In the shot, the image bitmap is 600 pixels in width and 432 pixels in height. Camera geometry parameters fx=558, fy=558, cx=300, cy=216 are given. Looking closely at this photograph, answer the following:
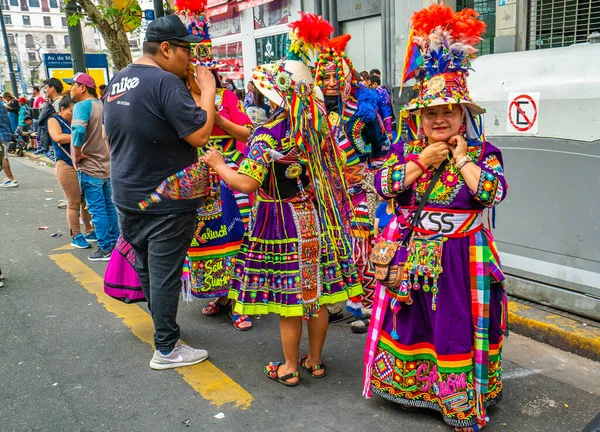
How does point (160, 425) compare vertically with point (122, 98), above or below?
below

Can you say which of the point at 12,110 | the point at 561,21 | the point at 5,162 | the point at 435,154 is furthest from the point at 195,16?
the point at 12,110

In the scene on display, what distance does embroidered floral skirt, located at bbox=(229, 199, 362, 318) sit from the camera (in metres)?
3.16

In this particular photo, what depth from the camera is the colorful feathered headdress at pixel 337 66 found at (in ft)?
13.6

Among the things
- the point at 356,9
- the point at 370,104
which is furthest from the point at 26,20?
the point at 370,104

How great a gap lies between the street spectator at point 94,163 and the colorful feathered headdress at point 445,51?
4.43m

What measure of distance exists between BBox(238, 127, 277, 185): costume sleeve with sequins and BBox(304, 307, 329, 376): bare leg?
903mm

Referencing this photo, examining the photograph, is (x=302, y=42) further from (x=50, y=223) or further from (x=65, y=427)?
(x=50, y=223)

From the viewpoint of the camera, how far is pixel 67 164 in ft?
22.0

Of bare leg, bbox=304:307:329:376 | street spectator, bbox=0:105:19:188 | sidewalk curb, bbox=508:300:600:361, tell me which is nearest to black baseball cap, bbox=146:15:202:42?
bare leg, bbox=304:307:329:376

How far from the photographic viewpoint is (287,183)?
3.19 metres

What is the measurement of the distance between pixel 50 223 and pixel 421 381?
269 inches

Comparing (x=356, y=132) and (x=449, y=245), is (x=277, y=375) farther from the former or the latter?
(x=356, y=132)

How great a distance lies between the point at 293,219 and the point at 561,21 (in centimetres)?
558

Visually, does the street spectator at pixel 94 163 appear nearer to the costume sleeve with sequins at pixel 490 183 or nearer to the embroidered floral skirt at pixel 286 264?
the embroidered floral skirt at pixel 286 264
